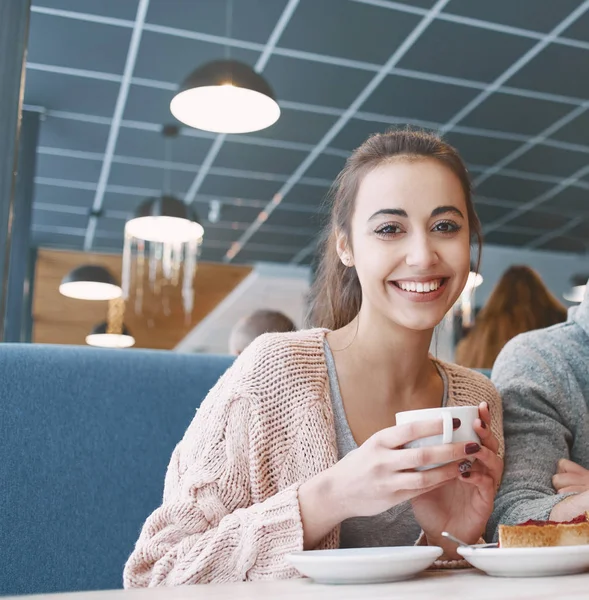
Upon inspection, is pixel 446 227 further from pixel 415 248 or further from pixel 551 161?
pixel 551 161

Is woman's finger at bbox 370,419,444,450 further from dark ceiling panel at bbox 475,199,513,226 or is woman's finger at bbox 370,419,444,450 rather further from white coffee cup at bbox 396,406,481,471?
dark ceiling panel at bbox 475,199,513,226

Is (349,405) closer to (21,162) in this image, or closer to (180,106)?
(180,106)

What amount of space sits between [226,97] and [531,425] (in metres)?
2.48

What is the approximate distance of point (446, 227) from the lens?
4.08ft

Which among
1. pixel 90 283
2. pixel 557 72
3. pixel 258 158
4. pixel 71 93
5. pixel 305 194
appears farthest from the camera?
pixel 305 194

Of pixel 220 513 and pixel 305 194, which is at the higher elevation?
pixel 305 194

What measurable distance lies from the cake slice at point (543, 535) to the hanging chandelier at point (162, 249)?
172 inches

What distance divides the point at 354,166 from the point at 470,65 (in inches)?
138

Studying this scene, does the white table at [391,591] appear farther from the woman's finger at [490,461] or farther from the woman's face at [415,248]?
the woman's face at [415,248]

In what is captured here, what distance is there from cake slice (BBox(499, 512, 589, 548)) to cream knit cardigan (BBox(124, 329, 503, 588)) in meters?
0.28

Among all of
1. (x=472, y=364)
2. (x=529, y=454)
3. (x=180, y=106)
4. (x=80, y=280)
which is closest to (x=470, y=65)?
(x=180, y=106)

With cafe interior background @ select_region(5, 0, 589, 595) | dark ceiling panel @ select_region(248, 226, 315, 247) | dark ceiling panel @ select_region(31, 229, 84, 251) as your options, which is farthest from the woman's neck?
dark ceiling panel @ select_region(31, 229, 84, 251)

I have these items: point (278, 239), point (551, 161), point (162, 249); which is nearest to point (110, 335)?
point (162, 249)

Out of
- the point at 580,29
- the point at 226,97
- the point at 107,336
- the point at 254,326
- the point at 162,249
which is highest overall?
the point at 162,249
